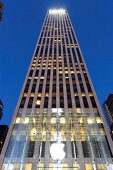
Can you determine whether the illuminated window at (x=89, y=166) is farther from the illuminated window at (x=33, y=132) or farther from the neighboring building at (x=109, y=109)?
the neighboring building at (x=109, y=109)

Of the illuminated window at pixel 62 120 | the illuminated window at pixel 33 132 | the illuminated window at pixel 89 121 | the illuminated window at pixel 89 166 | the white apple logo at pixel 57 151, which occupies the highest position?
the illuminated window at pixel 62 120

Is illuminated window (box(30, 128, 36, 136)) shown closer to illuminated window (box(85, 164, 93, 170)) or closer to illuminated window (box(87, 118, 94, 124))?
illuminated window (box(87, 118, 94, 124))

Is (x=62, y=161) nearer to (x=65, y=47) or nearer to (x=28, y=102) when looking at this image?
(x=28, y=102)

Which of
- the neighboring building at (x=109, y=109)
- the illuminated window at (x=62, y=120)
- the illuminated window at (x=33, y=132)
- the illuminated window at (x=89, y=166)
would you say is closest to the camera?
the illuminated window at (x=89, y=166)

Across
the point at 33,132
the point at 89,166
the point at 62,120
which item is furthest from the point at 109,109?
the point at 89,166

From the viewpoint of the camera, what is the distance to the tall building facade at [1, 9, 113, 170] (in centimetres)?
2942

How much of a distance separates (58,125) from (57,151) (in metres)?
6.23

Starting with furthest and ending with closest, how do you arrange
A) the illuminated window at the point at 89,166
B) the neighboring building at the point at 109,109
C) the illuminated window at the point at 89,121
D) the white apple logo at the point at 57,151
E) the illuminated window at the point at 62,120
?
the neighboring building at the point at 109,109 < the illuminated window at the point at 62,120 < the illuminated window at the point at 89,121 < the white apple logo at the point at 57,151 < the illuminated window at the point at 89,166

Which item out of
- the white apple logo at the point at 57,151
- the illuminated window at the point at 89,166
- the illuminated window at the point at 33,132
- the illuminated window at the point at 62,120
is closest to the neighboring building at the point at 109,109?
the illuminated window at the point at 62,120

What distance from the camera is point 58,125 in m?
36.0

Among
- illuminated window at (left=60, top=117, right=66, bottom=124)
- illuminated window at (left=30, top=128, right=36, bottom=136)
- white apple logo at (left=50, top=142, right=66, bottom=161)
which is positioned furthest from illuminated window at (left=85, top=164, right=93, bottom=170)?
illuminated window at (left=30, top=128, right=36, bottom=136)

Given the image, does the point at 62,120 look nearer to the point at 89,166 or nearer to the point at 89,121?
the point at 89,121

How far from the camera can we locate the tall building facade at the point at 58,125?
29.4 m

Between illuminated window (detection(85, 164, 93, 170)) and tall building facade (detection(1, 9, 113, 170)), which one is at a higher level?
tall building facade (detection(1, 9, 113, 170))
